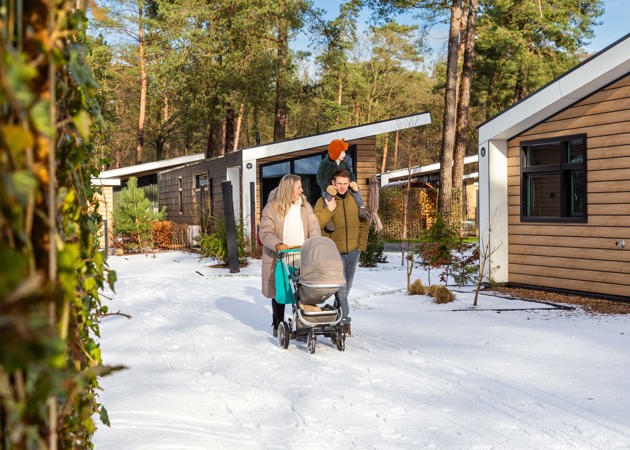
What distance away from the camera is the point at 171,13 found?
2556cm

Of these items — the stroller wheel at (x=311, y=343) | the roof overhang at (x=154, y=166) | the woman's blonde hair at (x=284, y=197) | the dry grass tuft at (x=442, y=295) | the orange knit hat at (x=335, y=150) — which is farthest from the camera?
the roof overhang at (x=154, y=166)

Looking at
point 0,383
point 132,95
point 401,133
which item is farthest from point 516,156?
point 401,133

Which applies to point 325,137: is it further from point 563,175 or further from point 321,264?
point 321,264

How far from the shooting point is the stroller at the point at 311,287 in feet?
19.3

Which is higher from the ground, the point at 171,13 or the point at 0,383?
the point at 171,13

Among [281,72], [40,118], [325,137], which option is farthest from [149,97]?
[40,118]

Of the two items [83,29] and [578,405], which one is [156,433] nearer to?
[83,29]

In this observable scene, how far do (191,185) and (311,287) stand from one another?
17.8m

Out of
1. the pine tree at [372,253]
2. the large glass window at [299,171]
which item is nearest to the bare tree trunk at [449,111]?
the large glass window at [299,171]

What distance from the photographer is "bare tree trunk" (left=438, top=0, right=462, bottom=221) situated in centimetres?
1888

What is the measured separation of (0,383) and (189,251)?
62.2ft

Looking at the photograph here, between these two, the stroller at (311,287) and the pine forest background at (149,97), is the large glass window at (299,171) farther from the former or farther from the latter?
the stroller at (311,287)

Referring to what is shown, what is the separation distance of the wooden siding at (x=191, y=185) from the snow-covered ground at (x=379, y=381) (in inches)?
429

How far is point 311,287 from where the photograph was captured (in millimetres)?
5887
